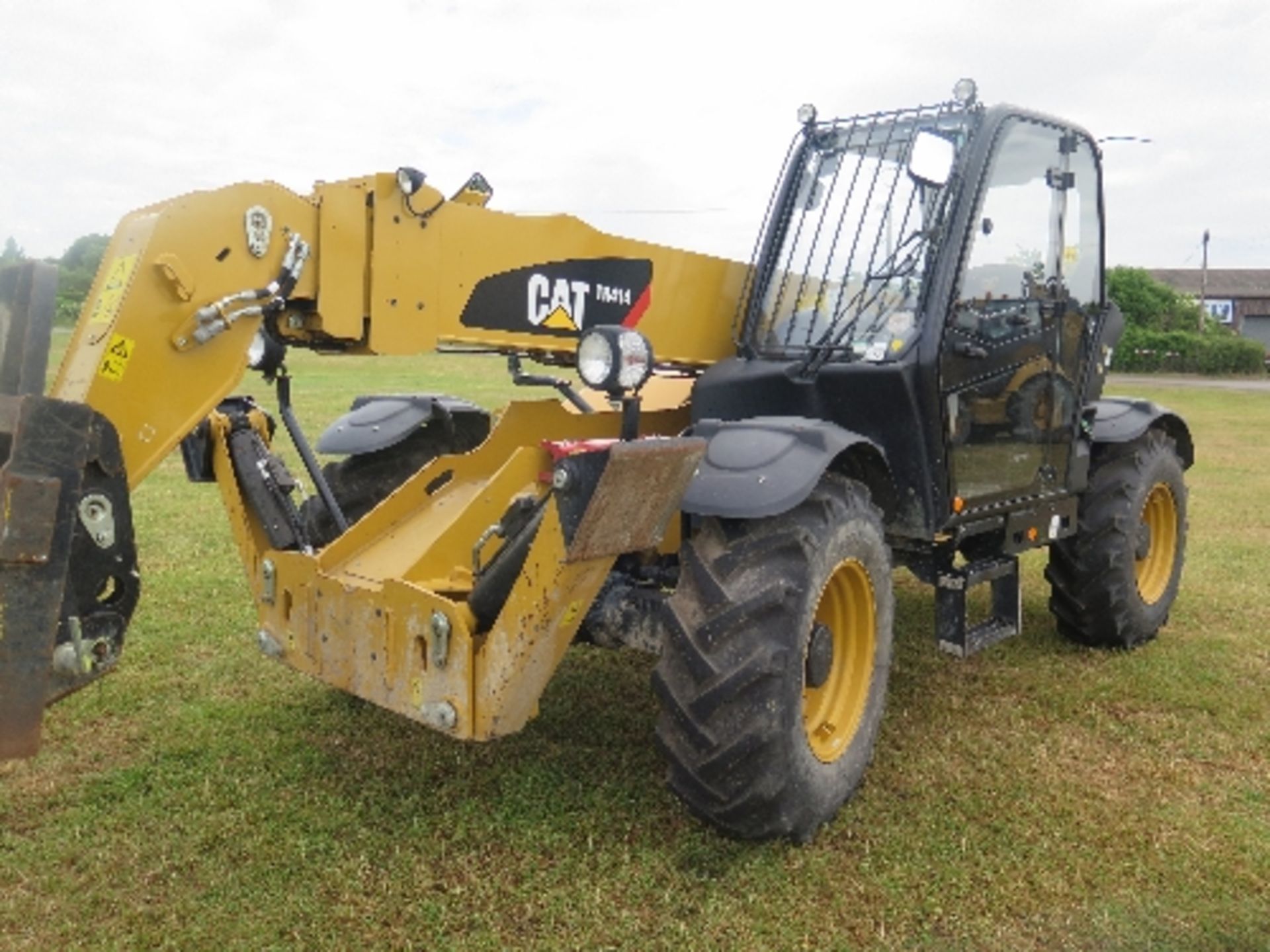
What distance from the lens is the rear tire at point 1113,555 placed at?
589 centimetres

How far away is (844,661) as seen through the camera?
4199 millimetres

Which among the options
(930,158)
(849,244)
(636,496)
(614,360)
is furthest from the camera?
(849,244)

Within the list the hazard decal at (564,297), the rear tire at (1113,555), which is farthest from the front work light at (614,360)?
the rear tire at (1113,555)

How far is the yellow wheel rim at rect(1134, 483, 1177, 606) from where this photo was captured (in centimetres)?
650

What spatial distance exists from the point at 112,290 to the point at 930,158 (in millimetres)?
2825

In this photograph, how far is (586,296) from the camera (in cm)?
421

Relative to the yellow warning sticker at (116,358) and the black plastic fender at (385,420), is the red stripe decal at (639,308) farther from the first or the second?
the yellow warning sticker at (116,358)

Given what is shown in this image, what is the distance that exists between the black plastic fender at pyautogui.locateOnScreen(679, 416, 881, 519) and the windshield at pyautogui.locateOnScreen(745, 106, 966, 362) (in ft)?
2.72

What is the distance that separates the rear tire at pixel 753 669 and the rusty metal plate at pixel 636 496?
0.22 m

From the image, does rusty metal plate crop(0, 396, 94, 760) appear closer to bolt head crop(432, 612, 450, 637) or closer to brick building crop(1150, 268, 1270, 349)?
bolt head crop(432, 612, 450, 637)

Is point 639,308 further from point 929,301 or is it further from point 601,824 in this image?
point 601,824

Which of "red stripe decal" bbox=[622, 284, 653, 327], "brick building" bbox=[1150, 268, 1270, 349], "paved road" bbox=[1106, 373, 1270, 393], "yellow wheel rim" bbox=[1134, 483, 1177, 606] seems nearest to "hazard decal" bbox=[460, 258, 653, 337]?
"red stripe decal" bbox=[622, 284, 653, 327]

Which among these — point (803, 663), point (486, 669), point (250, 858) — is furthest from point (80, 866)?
point (803, 663)

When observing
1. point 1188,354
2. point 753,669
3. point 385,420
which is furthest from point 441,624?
point 1188,354
